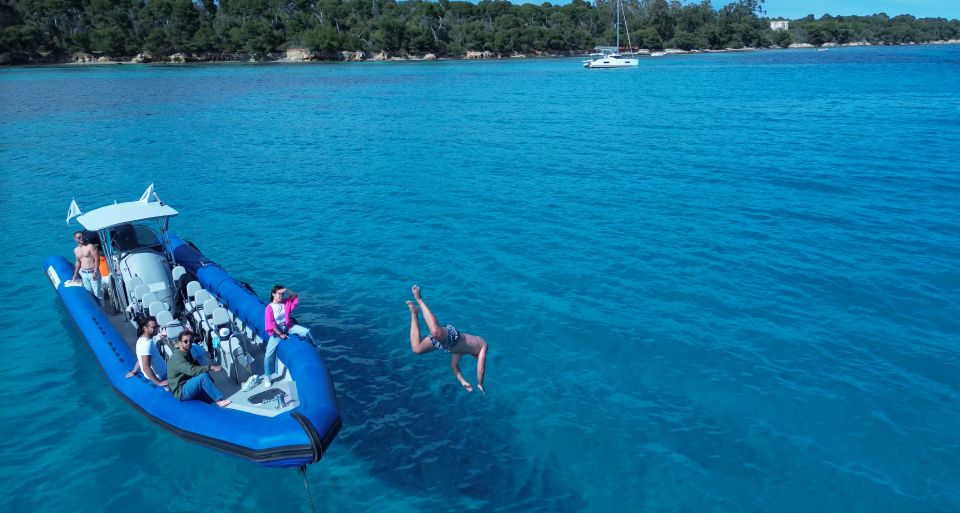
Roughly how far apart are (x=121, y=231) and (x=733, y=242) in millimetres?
13334

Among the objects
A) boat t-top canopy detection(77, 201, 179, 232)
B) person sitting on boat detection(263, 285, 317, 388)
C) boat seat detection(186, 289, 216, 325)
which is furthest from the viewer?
boat t-top canopy detection(77, 201, 179, 232)

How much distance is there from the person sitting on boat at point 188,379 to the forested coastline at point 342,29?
109 m

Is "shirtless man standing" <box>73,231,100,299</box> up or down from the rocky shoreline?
down

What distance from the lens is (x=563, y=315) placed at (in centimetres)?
1291

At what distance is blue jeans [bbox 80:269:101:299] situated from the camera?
480 inches

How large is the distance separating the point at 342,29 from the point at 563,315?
422 feet

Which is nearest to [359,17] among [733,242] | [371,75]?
[371,75]

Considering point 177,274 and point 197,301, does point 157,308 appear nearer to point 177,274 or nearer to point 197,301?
point 197,301

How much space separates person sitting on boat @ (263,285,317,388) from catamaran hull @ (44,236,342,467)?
14cm

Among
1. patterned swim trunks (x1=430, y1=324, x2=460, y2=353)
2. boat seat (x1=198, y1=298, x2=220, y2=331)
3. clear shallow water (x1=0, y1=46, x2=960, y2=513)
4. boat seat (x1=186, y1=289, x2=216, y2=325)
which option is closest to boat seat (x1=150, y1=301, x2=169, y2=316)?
boat seat (x1=186, y1=289, x2=216, y2=325)

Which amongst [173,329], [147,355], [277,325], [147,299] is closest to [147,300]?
[147,299]

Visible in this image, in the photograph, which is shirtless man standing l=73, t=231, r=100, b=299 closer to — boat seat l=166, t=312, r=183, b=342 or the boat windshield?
the boat windshield

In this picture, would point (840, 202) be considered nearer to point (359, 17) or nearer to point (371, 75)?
point (371, 75)

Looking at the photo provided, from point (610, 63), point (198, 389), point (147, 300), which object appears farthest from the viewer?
point (610, 63)
